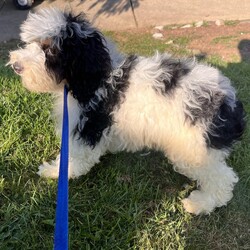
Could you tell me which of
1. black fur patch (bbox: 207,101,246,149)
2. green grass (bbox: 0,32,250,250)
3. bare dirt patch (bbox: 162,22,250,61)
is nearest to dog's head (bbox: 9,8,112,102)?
black fur patch (bbox: 207,101,246,149)

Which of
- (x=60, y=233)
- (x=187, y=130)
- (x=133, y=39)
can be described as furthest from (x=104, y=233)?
(x=133, y=39)

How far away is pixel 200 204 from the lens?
287 centimetres

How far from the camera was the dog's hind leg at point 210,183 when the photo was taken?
8.64ft

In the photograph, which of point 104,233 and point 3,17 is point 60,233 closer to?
point 104,233

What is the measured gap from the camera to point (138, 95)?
2.53 m

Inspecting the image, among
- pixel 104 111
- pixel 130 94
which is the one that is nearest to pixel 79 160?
pixel 104 111

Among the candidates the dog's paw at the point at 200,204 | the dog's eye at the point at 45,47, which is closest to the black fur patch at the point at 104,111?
the dog's eye at the point at 45,47

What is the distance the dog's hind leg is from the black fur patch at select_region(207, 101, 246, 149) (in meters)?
0.07

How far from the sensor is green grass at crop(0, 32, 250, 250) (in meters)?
2.64

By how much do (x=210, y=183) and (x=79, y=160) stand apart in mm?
970

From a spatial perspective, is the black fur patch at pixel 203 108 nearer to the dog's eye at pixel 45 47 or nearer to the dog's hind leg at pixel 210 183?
the dog's hind leg at pixel 210 183

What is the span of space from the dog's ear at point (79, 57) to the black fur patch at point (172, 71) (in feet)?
1.23

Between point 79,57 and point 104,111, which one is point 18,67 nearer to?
point 79,57

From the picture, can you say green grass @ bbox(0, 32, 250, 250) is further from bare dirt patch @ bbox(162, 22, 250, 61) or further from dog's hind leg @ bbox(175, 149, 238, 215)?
bare dirt patch @ bbox(162, 22, 250, 61)
